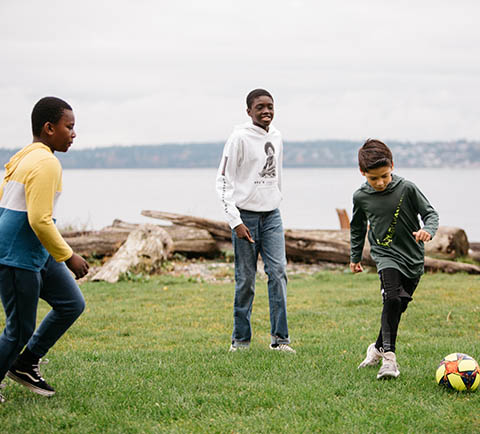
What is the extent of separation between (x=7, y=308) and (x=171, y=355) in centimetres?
227

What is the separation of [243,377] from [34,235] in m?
2.23

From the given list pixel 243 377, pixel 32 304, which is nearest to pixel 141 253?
pixel 243 377

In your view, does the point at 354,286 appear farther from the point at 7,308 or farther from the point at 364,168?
the point at 7,308

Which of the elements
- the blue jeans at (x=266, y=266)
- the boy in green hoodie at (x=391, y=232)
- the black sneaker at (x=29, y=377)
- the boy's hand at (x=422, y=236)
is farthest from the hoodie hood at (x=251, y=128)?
the black sneaker at (x=29, y=377)

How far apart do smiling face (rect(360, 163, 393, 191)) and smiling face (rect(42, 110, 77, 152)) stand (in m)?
2.49

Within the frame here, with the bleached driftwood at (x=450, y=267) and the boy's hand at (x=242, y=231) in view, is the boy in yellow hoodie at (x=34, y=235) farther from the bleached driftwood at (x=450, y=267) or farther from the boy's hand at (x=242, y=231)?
the bleached driftwood at (x=450, y=267)

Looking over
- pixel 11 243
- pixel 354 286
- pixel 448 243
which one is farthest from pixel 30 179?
pixel 448 243

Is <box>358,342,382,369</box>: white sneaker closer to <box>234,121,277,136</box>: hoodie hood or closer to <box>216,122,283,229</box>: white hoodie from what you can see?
<box>216,122,283,229</box>: white hoodie

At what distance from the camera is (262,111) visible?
6.47 meters

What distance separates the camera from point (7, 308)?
4.62 metres

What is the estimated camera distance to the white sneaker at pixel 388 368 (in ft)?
17.7

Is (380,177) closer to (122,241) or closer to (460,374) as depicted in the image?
(460,374)

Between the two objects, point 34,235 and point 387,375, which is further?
point 387,375

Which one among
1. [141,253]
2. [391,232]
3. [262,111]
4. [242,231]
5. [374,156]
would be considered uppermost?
[262,111]
